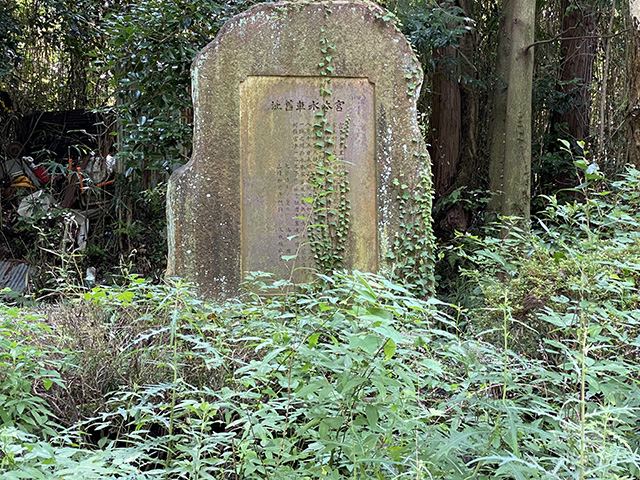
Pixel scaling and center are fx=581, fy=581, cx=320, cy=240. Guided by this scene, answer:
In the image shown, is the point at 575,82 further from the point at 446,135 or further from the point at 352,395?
the point at 352,395

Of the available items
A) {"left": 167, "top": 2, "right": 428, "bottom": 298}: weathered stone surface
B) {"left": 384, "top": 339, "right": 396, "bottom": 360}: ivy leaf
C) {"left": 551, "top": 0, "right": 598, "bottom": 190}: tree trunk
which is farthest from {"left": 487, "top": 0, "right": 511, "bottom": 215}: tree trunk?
{"left": 384, "top": 339, "right": 396, "bottom": 360}: ivy leaf

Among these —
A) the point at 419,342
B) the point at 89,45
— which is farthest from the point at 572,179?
the point at 89,45

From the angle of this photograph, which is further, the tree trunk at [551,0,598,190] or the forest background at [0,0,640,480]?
the tree trunk at [551,0,598,190]

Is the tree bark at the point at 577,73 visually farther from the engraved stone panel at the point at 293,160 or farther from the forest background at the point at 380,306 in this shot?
the engraved stone panel at the point at 293,160

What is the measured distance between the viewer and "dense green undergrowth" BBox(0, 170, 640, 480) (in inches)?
52.2

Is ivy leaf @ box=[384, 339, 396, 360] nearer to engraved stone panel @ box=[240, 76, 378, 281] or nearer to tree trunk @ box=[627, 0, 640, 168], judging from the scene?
engraved stone panel @ box=[240, 76, 378, 281]

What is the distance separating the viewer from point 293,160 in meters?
3.83

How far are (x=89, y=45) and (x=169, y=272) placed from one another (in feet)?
20.1

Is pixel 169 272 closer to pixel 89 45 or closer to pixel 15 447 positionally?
pixel 15 447

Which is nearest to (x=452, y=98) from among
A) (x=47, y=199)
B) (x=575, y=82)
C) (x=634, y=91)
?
(x=575, y=82)

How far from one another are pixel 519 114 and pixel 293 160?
247 centimetres

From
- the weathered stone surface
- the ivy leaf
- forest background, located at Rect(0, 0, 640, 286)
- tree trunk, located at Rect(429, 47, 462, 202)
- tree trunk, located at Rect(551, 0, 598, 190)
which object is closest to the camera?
the ivy leaf

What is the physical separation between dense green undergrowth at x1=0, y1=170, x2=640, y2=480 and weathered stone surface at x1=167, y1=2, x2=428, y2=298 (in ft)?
3.17

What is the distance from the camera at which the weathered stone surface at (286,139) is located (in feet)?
12.2
